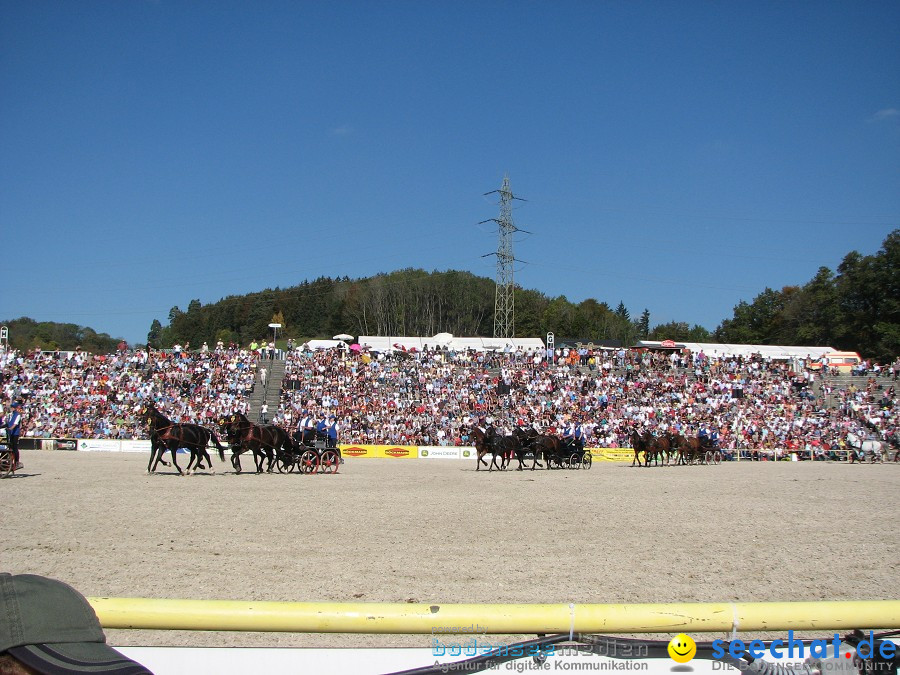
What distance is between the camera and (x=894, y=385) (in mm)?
42188

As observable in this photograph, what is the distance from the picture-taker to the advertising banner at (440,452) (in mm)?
34469

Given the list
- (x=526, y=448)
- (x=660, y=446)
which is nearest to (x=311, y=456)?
(x=526, y=448)

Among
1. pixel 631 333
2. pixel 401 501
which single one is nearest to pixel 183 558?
pixel 401 501

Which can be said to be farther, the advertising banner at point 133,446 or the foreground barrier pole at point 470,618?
the advertising banner at point 133,446

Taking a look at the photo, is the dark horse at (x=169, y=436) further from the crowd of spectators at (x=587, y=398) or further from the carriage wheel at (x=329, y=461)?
the crowd of spectators at (x=587, y=398)

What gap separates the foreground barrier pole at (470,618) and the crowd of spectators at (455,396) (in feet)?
106

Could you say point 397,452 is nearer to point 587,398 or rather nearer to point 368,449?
point 368,449

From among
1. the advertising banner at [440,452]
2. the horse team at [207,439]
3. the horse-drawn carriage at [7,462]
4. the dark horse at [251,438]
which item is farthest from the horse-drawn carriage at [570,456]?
the horse-drawn carriage at [7,462]

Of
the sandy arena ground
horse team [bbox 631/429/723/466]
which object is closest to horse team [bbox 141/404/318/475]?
the sandy arena ground

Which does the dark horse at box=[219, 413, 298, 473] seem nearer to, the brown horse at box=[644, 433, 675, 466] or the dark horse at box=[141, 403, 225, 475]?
the dark horse at box=[141, 403, 225, 475]

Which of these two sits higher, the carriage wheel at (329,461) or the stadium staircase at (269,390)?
the stadium staircase at (269,390)

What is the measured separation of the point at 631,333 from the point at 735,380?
8516 cm

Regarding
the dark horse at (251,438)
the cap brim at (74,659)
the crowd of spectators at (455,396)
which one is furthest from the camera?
the crowd of spectators at (455,396)

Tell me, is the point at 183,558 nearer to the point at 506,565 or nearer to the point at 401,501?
the point at 506,565
